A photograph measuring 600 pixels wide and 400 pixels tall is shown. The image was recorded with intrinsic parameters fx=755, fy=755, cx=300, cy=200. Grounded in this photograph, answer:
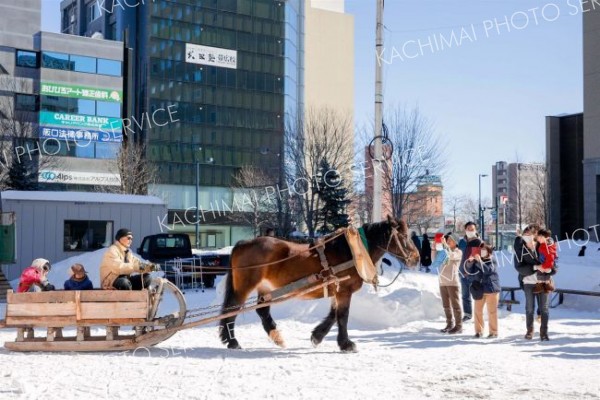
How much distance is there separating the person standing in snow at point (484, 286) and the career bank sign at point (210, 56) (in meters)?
62.3

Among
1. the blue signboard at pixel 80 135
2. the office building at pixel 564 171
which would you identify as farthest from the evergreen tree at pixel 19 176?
the office building at pixel 564 171

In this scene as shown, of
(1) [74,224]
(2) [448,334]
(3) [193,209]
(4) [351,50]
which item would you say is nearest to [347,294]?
(2) [448,334]

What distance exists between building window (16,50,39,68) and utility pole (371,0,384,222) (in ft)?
162

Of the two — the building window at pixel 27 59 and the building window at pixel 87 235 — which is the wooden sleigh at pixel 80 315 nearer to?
the building window at pixel 87 235

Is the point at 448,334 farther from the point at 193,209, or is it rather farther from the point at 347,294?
the point at 193,209

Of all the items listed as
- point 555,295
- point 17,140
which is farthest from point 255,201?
point 555,295

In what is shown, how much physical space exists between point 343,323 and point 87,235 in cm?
1762

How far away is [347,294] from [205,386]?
3.30 meters

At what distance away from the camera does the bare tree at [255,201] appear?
156 ft

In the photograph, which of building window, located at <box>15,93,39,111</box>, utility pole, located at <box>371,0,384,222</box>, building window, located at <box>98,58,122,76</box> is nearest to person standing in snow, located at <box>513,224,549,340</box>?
utility pole, located at <box>371,0,384,222</box>

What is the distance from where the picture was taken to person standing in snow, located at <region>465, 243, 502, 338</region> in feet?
39.9

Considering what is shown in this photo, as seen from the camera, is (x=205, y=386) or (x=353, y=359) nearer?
(x=205, y=386)

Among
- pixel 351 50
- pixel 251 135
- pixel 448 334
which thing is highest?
pixel 351 50

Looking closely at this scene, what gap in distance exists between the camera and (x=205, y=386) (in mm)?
7625
